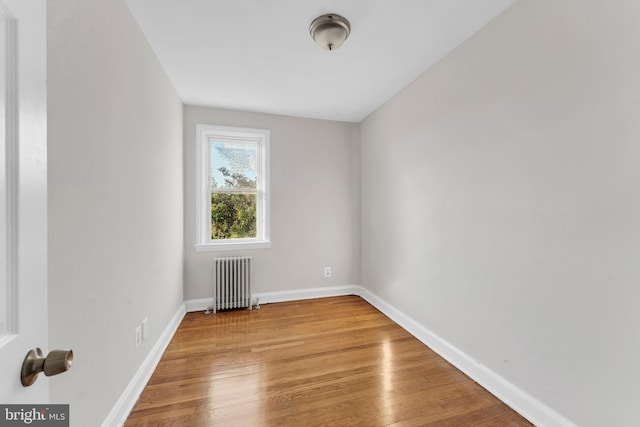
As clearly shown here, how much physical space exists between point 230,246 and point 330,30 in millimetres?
2515

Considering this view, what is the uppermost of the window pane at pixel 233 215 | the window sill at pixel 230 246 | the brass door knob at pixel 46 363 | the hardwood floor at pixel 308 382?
the window pane at pixel 233 215

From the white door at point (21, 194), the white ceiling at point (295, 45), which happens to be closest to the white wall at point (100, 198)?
the white ceiling at point (295, 45)

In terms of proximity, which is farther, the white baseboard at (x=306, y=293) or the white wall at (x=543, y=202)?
the white baseboard at (x=306, y=293)

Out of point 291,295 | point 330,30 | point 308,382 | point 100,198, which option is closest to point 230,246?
point 291,295

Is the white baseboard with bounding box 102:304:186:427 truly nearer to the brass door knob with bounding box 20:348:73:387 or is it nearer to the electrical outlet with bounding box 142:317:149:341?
the electrical outlet with bounding box 142:317:149:341

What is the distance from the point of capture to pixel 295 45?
2049 mm

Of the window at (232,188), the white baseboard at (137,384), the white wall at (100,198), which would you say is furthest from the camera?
the window at (232,188)

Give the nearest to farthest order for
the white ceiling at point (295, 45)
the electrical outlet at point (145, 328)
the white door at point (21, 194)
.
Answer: the white door at point (21, 194), the white ceiling at point (295, 45), the electrical outlet at point (145, 328)

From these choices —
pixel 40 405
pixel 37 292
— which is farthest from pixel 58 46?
pixel 40 405

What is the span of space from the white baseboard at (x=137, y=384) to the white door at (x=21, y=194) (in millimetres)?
1168

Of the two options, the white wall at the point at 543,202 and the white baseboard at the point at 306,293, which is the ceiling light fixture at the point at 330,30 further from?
the white baseboard at the point at 306,293

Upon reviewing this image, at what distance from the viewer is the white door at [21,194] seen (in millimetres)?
495

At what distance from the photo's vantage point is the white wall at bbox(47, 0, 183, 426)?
3.43ft

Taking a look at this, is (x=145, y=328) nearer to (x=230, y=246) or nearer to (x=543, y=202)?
(x=230, y=246)
